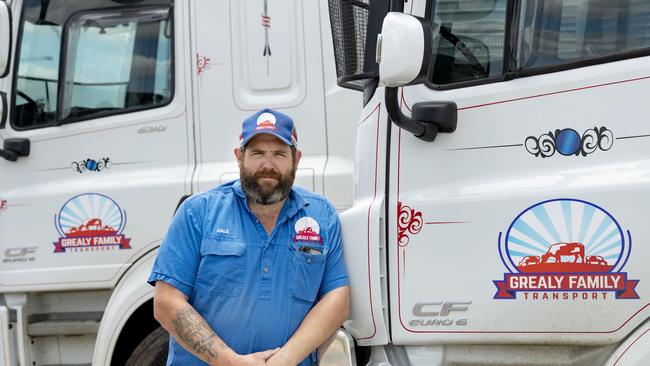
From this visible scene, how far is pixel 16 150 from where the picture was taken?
471cm

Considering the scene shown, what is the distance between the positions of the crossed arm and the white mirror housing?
2.60ft

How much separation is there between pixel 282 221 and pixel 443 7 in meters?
0.93

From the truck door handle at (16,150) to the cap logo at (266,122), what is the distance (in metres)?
2.07

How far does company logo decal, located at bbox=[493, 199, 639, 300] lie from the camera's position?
2.70m

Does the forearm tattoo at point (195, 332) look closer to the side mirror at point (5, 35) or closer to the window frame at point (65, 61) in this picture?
the window frame at point (65, 61)

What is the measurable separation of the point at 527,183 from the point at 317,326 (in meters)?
0.85

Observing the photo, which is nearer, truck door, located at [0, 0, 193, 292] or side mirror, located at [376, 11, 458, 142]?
side mirror, located at [376, 11, 458, 142]

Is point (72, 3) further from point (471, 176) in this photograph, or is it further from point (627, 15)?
point (627, 15)

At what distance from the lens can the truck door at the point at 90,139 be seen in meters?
4.50

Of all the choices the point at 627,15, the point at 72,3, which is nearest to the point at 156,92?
the point at 72,3

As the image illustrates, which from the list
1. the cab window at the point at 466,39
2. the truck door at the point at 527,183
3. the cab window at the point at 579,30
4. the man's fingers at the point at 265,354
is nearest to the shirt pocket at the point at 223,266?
the man's fingers at the point at 265,354

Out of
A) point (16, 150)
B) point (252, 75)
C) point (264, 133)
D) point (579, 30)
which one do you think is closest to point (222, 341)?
point (264, 133)

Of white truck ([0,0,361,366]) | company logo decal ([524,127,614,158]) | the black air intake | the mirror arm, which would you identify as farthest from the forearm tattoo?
white truck ([0,0,361,366])

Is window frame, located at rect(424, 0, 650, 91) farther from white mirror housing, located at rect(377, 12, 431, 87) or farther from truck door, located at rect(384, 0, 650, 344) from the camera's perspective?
white mirror housing, located at rect(377, 12, 431, 87)
